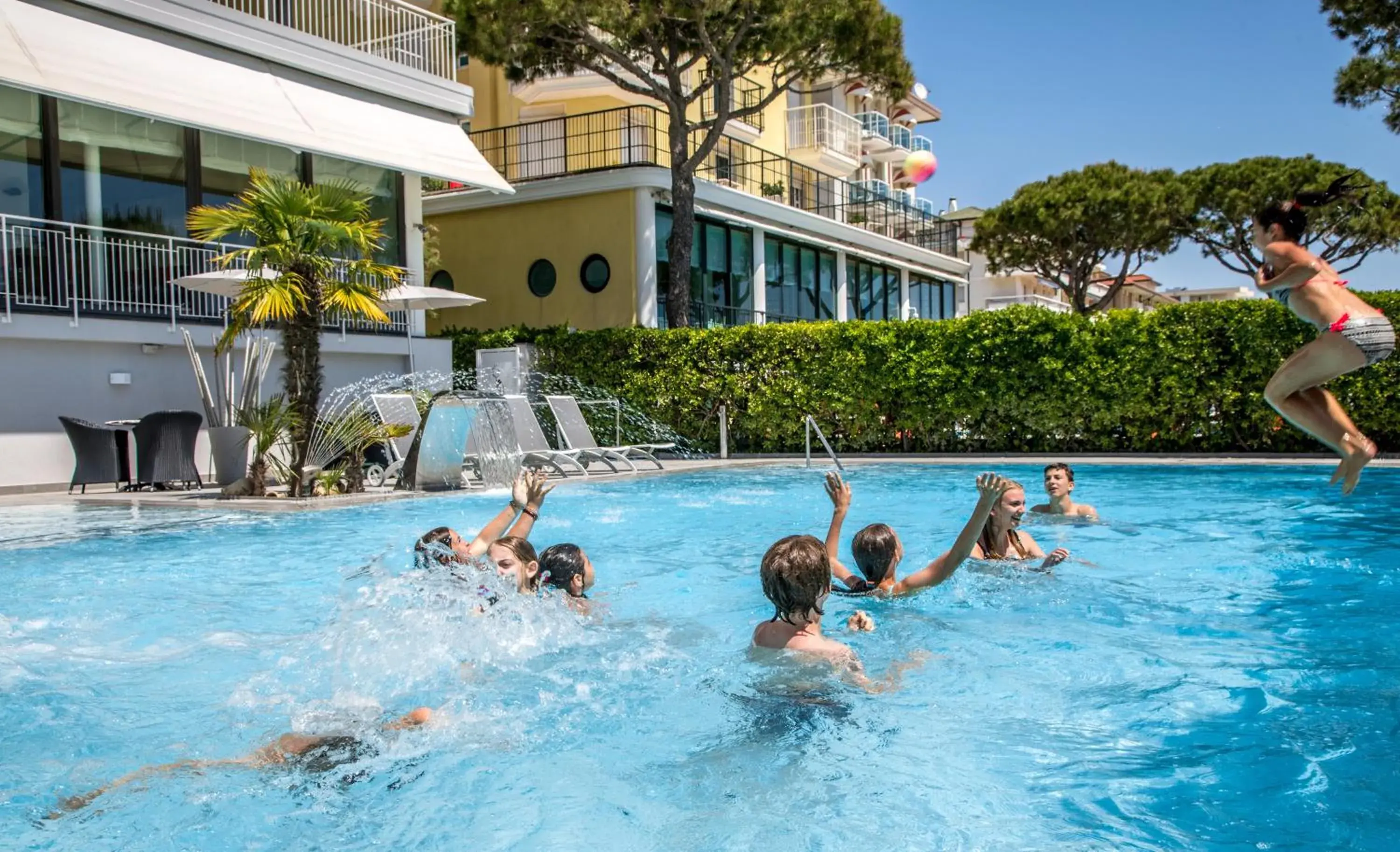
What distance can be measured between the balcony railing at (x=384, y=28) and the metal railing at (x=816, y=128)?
645 inches

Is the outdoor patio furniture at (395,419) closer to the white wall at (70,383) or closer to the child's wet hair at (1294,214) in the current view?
the white wall at (70,383)

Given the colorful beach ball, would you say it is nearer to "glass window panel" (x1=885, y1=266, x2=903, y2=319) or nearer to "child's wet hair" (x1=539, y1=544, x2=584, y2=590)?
"glass window panel" (x1=885, y1=266, x2=903, y2=319)

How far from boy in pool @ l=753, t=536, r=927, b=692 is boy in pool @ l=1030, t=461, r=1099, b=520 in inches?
206

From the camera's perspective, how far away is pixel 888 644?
5.77 m

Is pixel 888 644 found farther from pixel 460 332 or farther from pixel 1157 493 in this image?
pixel 460 332

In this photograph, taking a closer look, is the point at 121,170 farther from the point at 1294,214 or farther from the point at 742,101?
the point at 742,101

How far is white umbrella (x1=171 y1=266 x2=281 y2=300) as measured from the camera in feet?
45.1

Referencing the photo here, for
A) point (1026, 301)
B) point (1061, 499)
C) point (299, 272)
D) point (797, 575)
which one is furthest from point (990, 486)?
point (1026, 301)

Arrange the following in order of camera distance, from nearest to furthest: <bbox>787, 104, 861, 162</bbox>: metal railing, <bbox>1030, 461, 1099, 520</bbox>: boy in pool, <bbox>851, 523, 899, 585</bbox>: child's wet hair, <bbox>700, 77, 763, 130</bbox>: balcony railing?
<bbox>851, 523, 899, 585</bbox>: child's wet hair → <bbox>1030, 461, 1099, 520</bbox>: boy in pool → <bbox>700, 77, 763, 130</bbox>: balcony railing → <bbox>787, 104, 861, 162</bbox>: metal railing

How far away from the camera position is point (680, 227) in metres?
22.5

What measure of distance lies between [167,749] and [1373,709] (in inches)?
200

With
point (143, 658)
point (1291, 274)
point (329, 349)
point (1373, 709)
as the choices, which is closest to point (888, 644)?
point (1373, 709)

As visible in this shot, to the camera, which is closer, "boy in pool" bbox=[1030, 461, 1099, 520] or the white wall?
"boy in pool" bbox=[1030, 461, 1099, 520]

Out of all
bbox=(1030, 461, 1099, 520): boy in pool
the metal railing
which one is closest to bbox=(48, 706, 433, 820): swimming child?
bbox=(1030, 461, 1099, 520): boy in pool
